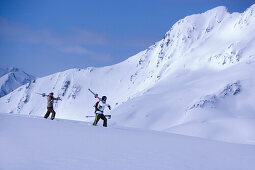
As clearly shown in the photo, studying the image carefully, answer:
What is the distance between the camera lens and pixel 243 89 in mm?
94375

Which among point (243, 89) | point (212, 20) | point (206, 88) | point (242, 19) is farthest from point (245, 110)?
point (212, 20)

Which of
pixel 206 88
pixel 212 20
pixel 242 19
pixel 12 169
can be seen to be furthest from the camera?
pixel 212 20

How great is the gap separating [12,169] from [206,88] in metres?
101

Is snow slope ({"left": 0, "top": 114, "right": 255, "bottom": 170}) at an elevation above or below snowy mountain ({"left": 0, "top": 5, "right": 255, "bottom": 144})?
below

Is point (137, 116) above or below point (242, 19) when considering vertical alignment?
below

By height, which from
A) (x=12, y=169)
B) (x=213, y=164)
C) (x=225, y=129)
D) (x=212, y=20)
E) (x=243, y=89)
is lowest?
(x=12, y=169)

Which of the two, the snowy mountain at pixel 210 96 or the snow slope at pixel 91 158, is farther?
the snowy mountain at pixel 210 96

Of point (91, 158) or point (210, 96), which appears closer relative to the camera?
point (91, 158)

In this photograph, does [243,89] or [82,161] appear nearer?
[82,161]

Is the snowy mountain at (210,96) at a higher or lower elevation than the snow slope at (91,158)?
higher

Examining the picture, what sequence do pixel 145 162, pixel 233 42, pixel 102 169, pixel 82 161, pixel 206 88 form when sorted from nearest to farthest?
pixel 102 169, pixel 82 161, pixel 145 162, pixel 206 88, pixel 233 42

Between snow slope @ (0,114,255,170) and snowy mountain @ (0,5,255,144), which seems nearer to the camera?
snow slope @ (0,114,255,170)

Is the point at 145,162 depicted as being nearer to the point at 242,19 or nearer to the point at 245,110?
the point at 245,110

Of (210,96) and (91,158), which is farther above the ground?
(210,96)
